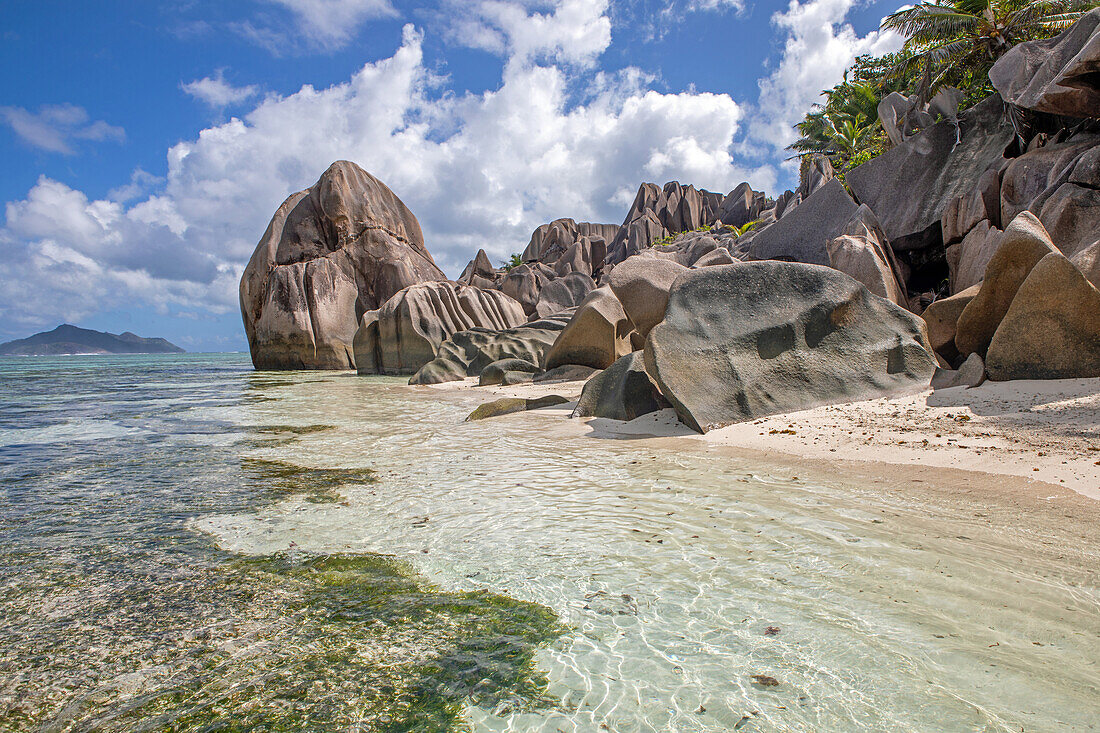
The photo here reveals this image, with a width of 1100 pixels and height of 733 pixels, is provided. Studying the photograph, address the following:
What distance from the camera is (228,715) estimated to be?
1.70 m

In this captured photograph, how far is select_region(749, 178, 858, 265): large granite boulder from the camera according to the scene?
11984 mm

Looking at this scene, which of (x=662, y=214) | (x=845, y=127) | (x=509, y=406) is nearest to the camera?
(x=509, y=406)

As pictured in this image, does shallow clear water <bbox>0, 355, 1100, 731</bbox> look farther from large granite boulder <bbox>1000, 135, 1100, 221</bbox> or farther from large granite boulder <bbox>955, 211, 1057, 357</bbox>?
large granite boulder <bbox>1000, 135, 1100, 221</bbox>

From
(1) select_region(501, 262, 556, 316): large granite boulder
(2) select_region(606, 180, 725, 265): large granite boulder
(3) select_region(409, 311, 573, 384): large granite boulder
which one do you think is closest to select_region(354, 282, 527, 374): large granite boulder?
(3) select_region(409, 311, 573, 384): large granite boulder

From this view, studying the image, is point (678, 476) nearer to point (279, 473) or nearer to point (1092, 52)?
point (279, 473)

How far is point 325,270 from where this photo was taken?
27281 mm

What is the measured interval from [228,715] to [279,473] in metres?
3.56

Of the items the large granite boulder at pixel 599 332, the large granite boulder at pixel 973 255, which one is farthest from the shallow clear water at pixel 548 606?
the large granite boulder at pixel 973 255

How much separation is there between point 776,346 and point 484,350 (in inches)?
438

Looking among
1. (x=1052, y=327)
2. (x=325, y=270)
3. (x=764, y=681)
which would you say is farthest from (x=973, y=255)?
(x=325, y=270)

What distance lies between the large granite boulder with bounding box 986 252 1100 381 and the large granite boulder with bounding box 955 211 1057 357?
1.21ft

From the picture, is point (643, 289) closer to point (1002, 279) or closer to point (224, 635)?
point (1002, 279)

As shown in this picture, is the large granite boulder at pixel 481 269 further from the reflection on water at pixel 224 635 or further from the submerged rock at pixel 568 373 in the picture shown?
the reflection on water at pixel 224 635

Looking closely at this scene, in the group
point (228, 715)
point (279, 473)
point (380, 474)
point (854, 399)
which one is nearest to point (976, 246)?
point (854, 399)
